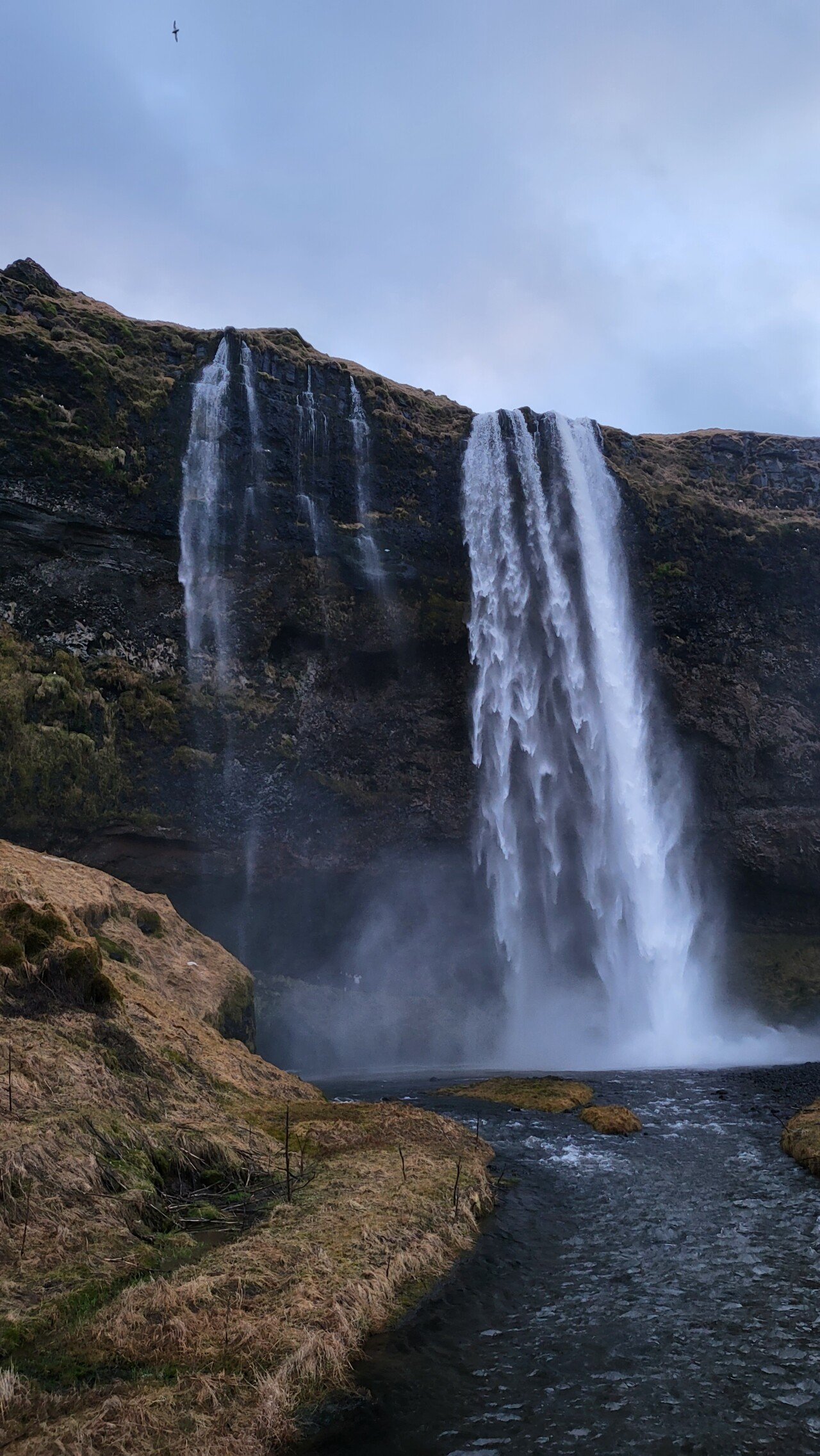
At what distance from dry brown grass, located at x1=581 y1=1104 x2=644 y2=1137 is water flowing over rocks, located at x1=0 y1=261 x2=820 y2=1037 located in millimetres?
19641

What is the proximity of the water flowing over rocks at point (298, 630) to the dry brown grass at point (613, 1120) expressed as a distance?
773 inches

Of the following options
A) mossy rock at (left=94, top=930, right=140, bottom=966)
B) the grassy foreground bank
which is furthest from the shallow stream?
mossy rock at (left=94, top=930, right=140, bottom=966)

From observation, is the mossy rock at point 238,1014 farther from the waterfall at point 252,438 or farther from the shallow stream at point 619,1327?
the waterfall at point 252,438

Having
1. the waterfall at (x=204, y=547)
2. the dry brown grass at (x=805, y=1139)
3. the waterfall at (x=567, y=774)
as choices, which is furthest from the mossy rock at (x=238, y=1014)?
the waterfall at (x=567, y=774)

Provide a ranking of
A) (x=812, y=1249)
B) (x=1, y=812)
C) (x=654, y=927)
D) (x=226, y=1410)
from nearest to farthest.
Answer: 1. (x=226, y=1410)
2. (x=812, y=1249)
3. (x=1, y=812)
4. (x=654, y=927)

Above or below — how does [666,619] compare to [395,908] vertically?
above

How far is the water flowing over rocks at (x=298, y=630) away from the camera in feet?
103

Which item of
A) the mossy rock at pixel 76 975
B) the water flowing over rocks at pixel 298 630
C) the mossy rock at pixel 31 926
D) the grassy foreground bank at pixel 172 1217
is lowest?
the grassy foreground bank at pixel 172 1217

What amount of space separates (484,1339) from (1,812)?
2636 centimetres

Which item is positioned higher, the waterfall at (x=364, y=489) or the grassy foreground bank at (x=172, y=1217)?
the waterfall at (x=364, y=489)

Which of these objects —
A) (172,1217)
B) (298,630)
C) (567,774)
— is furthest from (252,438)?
(172,1217)

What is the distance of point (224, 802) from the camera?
1325 inches

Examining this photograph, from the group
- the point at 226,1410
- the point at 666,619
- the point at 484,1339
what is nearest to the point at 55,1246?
the point at 226,1410

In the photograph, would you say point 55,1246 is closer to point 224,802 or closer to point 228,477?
point 224,802
